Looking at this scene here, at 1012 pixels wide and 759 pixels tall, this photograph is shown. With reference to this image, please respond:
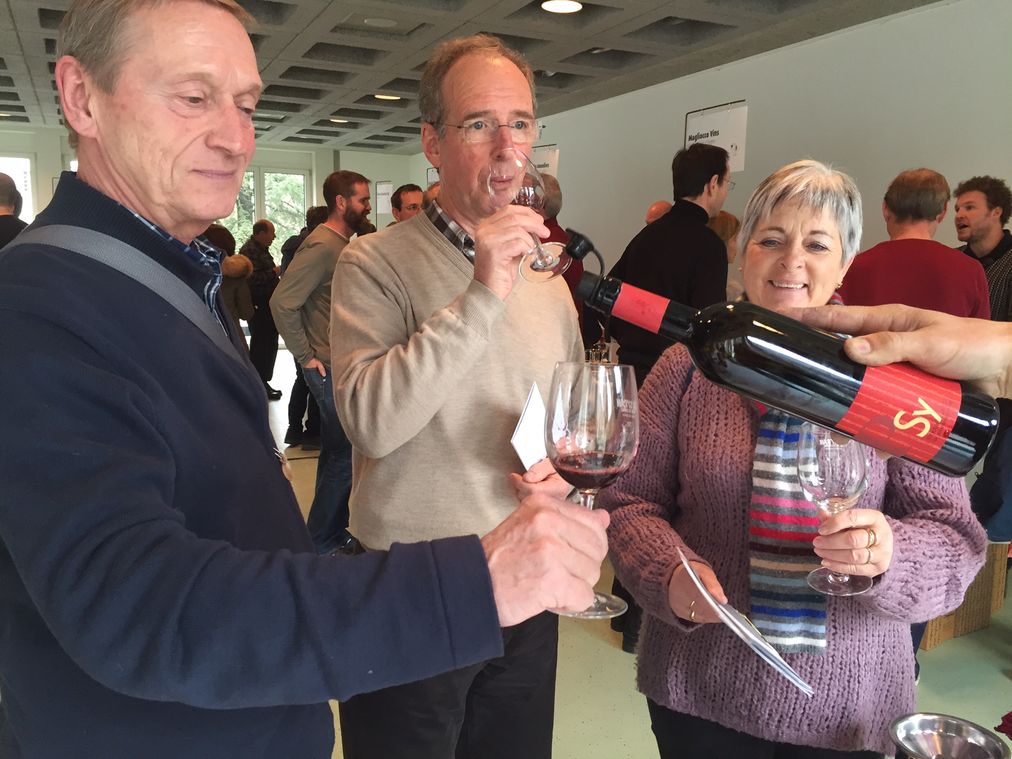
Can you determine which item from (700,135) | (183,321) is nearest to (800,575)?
(183,321)

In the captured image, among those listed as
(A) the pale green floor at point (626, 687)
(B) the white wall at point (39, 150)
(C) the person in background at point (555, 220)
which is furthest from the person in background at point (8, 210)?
(B) the white wall at point (39, 150)

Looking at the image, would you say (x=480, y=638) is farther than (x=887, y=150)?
No

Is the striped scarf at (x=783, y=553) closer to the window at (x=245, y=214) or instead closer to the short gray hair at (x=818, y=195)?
the short gray hair at (x=818, y=195)

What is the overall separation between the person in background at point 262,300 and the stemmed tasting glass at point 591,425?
6.78 meters

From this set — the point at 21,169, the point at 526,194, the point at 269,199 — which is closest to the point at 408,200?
the point at 526,194

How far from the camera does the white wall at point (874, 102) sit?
394 centimetres

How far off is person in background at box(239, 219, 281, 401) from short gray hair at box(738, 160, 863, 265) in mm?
6454

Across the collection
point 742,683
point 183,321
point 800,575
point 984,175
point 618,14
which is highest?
point 618,14

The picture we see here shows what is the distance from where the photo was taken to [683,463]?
1.39 metres

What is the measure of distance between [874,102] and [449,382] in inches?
168

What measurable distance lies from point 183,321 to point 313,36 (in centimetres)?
543

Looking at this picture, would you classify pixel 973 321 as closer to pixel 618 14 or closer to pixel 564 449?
pixel 564 449

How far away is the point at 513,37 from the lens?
551 cm

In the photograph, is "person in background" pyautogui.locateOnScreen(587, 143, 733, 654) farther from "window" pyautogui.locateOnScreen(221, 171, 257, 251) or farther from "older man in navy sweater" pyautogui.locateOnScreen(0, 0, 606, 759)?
"window" pyautogui.locateOnScreen(221, 171, 257, 251)
